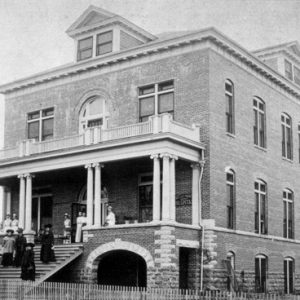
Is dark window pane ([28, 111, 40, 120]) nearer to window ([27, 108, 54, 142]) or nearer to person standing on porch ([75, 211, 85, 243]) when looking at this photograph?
window ([27, 108, 54, 142])

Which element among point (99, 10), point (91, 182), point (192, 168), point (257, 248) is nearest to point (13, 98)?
point (99, 10)

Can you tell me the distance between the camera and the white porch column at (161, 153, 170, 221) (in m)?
26.7

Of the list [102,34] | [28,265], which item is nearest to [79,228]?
[28,265]

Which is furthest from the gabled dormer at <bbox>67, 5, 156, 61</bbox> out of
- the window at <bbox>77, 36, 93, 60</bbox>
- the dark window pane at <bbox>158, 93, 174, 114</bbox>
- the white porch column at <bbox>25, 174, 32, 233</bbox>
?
the white porch column at <bbox>25, 174, 32, 233</bbox>

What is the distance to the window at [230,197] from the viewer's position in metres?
30.8

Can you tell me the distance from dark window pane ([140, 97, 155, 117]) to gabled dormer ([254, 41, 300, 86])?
9.37 meters

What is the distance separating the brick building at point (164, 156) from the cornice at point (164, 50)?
0.23 ft

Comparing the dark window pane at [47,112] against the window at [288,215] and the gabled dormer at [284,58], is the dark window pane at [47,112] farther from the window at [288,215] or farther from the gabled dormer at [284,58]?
the window at [288,215]

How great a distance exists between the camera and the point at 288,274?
35438 mm

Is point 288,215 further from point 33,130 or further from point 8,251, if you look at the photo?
point 8,251

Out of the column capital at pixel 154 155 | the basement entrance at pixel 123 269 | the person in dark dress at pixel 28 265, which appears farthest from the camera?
the basement entrance at pixel 123 269

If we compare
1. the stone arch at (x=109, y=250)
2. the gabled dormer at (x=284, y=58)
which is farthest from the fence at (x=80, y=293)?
the gabled dormer at (x=284, y=58)

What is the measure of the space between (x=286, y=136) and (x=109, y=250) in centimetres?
1414

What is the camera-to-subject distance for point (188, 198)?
29.4 metres
